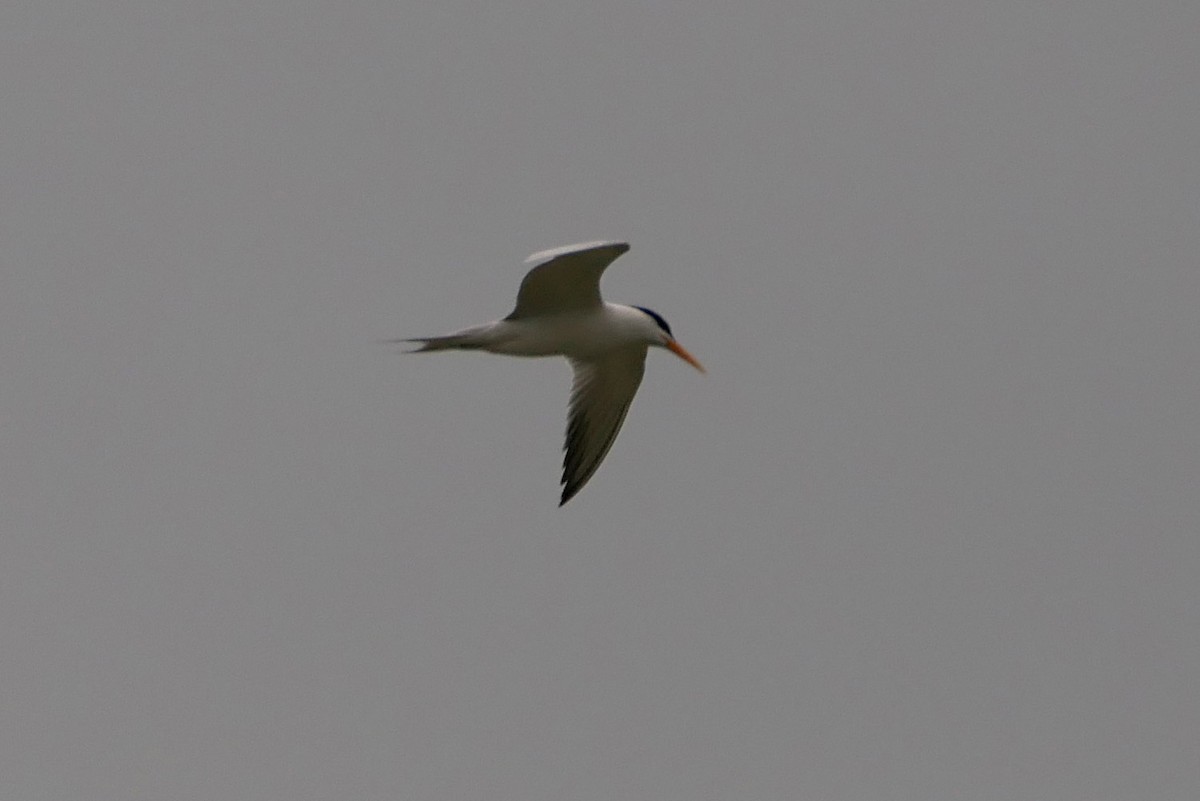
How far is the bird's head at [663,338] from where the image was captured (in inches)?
607

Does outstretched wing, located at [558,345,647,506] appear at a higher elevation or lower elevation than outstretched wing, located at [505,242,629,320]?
lower

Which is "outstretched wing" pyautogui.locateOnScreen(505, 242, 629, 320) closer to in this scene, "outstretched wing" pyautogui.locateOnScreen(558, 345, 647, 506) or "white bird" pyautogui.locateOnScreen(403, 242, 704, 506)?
"white bird" pyautogui.locateOnScreen(403, 242, 704, 506)

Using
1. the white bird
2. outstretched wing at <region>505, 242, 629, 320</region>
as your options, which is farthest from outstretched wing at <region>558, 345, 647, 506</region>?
outstretched wing at <region>505, 242, 629, 320</region>

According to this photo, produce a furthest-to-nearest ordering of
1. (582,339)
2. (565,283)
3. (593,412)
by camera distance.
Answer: (593,412) < (582,339) < (565,283)

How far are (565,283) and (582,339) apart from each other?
0.65 meters

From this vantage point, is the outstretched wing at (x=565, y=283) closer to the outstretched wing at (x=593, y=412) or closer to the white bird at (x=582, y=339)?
the white bird at (x=582, y=339)

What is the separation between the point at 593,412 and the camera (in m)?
16.0

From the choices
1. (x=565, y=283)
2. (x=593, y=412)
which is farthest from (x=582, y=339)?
(x=593, y=412)

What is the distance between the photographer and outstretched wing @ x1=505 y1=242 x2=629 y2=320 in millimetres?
13836

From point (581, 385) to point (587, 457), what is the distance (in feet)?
1.73

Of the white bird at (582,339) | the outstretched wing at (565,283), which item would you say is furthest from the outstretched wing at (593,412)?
the outstretched wing at (565,283)

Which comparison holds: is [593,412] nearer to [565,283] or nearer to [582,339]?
[582,339]

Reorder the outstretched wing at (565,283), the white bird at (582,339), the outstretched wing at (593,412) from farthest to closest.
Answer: the outstretched wing at (593,412) → the white bird at (582,339) → the outstretched wing at (565,283)

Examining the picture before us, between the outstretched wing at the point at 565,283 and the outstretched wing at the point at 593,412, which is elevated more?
the outstretched wing at the point at 565,283
